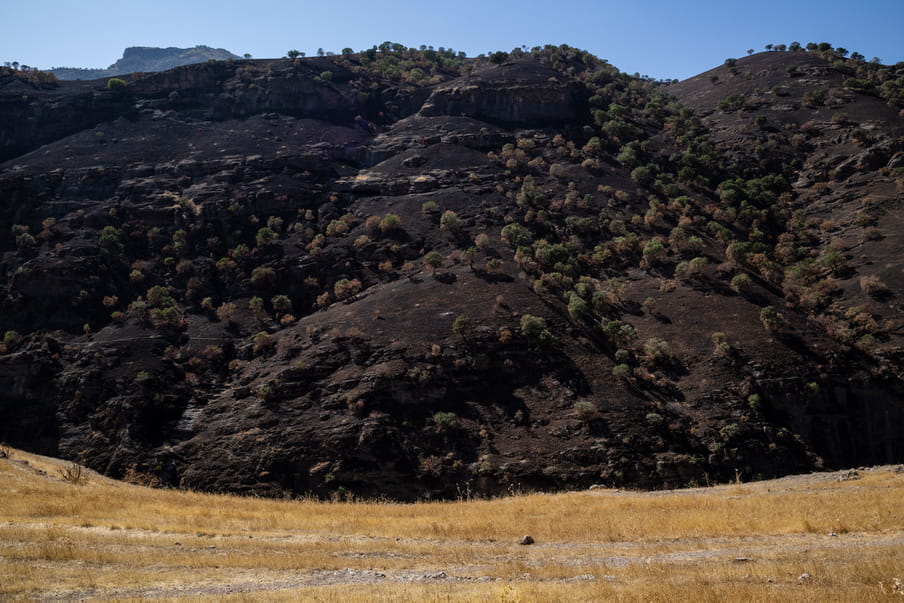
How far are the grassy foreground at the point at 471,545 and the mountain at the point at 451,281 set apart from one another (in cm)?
502

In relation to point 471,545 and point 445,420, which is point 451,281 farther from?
point 471,545

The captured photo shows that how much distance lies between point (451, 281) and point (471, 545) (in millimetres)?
26635

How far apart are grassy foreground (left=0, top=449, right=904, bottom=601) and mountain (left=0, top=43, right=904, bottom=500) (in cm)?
502

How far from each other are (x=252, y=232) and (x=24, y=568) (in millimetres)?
40684

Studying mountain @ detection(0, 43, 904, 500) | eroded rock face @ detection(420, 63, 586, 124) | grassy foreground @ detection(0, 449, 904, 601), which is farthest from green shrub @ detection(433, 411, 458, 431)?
eroded rock face @ detection(420, 63, 586, 124)

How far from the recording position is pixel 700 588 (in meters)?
8.90

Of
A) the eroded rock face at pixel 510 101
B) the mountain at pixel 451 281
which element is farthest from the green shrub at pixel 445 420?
the eroded rock face at pixel 510 101

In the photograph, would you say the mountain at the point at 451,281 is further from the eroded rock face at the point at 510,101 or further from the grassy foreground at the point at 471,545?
the grassy foreground at the point at 471,545

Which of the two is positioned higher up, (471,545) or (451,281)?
(451,281)

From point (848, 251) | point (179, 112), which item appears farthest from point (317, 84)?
point (848, 251)

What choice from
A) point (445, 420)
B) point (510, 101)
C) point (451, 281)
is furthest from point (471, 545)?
point (510, 101)

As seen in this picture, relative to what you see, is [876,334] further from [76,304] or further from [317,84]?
[317,84]

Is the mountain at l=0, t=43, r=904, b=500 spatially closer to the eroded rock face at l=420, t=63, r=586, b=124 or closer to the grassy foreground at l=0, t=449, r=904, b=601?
the eroded rock face at l=420, t=63, r=586, b=124

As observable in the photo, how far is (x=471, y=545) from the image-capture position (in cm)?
1464
